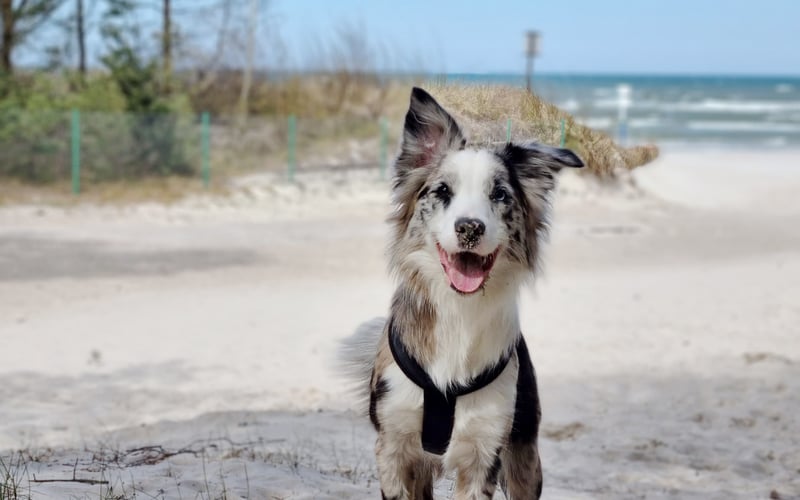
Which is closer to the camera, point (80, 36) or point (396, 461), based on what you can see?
point (396, 461)

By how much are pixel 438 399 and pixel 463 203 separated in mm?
768

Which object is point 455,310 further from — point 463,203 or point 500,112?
point 500,112

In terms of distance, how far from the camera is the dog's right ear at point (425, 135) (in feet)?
12.1

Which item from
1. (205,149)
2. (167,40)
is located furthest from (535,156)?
(167,40)

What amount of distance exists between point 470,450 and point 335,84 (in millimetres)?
24397

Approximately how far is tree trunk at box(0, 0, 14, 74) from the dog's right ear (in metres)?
21.1

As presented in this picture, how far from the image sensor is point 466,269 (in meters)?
3.59

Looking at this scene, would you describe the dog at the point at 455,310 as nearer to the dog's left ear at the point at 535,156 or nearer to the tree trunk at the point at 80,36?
the dog's left ear at the point at 535,156

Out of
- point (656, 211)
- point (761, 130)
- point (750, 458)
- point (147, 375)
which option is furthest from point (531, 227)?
point (761, 130)

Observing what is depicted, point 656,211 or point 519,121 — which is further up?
point 519,121

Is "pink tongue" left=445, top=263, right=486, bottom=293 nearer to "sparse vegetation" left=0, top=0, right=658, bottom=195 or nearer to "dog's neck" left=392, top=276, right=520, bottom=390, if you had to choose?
"dog's neck" left=392, top=276, right=520, bottom=390

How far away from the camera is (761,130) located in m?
48.8

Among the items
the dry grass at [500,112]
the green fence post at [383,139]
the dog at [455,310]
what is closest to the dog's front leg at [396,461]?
the dog at [455,310]

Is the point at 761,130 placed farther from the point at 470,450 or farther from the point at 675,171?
the point at 470,450
